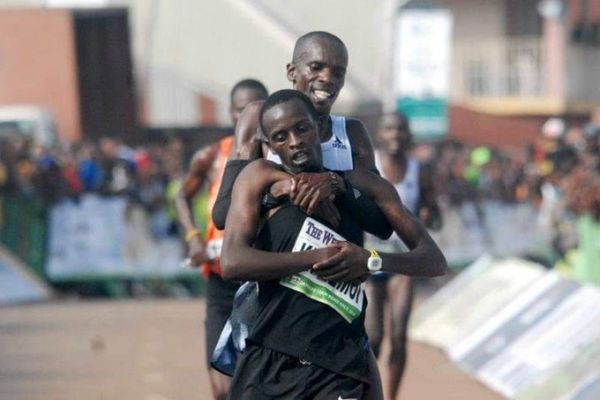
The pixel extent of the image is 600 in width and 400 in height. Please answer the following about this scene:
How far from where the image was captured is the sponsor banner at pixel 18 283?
1950cm

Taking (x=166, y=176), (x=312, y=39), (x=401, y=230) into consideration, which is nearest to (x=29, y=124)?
(x=166, y=176)

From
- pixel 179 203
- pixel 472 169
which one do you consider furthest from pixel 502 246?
pixel 179 203

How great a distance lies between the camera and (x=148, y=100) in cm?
3256

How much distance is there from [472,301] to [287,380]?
30.0ft

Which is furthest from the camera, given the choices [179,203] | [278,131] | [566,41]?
[566,41]

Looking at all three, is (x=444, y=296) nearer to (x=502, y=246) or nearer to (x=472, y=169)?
(x=502, y=246)

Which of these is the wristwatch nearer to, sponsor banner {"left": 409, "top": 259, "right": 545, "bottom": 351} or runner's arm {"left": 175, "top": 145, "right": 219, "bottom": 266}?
runner's arm {"left": 175, "top": 145, "right": 219, "bottom": 266}

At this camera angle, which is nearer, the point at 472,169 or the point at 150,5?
the point at 472,169

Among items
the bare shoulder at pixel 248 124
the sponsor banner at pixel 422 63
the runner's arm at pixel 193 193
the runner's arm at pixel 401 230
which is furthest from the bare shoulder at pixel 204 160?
the sponsor banner at pixel 422 63

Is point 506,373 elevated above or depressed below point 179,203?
below

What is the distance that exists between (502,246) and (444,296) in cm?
574

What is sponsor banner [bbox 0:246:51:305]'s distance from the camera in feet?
64.0

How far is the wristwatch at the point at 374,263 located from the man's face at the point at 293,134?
0.34 m

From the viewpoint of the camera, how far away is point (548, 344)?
10828 mm
